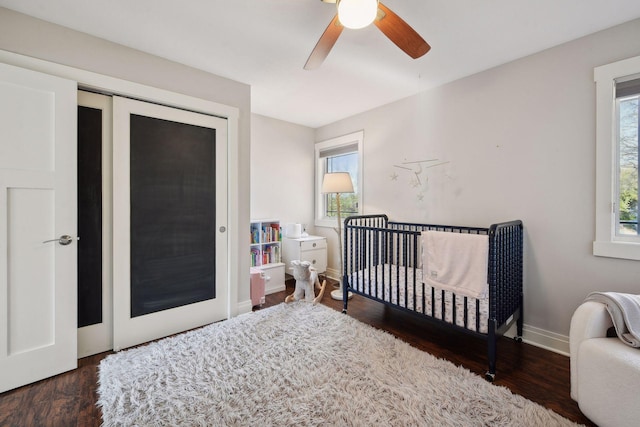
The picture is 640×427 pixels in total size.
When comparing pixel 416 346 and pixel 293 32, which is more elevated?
pixel 293 32

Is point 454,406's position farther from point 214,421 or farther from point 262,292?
point 262,292

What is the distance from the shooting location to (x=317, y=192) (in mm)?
4289

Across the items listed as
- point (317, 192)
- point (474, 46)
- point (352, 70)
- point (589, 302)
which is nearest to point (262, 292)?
point (317, 192)

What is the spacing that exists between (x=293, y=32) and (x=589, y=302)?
2.49 m

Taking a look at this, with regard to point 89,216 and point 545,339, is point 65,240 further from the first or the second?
point 545,339

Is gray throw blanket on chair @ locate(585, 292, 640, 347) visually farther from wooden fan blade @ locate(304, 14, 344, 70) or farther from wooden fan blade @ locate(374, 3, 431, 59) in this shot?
wooden fan blade @ locate(304, 14, 344, 70)

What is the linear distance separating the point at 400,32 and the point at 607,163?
1.68 metres

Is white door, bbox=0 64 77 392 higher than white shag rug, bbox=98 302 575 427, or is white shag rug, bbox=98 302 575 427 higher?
white door, bbox=0 64 77 392

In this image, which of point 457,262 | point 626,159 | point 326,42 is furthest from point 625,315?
point 326,42

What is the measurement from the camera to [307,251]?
12.1 feet

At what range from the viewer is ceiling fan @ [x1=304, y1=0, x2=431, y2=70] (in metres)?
1.26

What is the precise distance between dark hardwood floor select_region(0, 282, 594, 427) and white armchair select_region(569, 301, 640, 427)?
5.9 inches

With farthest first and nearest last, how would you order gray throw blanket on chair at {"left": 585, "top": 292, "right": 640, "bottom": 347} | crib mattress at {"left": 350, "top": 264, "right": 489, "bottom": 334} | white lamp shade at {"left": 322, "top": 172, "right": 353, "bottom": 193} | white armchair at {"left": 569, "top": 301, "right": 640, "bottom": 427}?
white lamp shade at {"left": 322, "top": 172, "right": 353, "bottom": 193}
crib mattress at {"left": 350, "top": 264, "right": 489, "bottom": 334}
gray throw blanket on chair at {"left": 585, "top": 292, "right": 640, "bottom": 347}
white armchair at {"left": 569, "top": 301, "right": 640, "bottom": 427}

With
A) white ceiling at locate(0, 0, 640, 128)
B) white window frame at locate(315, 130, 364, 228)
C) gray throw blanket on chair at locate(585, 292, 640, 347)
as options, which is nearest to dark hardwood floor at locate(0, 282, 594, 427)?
gray throw blanket on chair at locate(585, 292, 640, 347)
